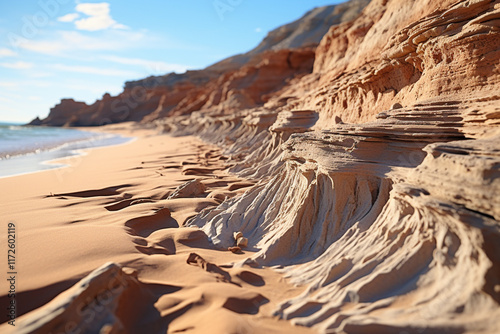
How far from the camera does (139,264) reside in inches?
134

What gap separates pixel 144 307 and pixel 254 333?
994mm

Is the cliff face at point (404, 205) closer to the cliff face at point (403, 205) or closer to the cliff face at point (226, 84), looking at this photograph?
the cliff face at point (403, 205)

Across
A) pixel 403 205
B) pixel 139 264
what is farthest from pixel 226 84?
pixel 403 205

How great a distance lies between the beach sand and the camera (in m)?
2.53

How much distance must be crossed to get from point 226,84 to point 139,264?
30.4 meters

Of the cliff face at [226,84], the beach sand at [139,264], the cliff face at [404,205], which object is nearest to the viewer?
the cliff face at [404,205]

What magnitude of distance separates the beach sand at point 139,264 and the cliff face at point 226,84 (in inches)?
Result: 776

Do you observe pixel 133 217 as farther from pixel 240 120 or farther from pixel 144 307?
pixel 240 120

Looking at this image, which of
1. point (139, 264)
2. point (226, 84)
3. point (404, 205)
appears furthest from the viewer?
point (226, 84)

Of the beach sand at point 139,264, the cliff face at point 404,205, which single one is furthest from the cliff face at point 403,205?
the beach sand at point 139,264

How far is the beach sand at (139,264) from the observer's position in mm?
2533

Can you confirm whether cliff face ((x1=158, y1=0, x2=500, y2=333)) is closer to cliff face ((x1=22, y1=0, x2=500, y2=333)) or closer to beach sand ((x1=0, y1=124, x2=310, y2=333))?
cliff face ((x1=22, y1=0, x2=500, y2=333))

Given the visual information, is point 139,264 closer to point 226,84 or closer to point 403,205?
point 403,205

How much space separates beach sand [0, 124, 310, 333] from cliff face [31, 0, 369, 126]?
1970cm
